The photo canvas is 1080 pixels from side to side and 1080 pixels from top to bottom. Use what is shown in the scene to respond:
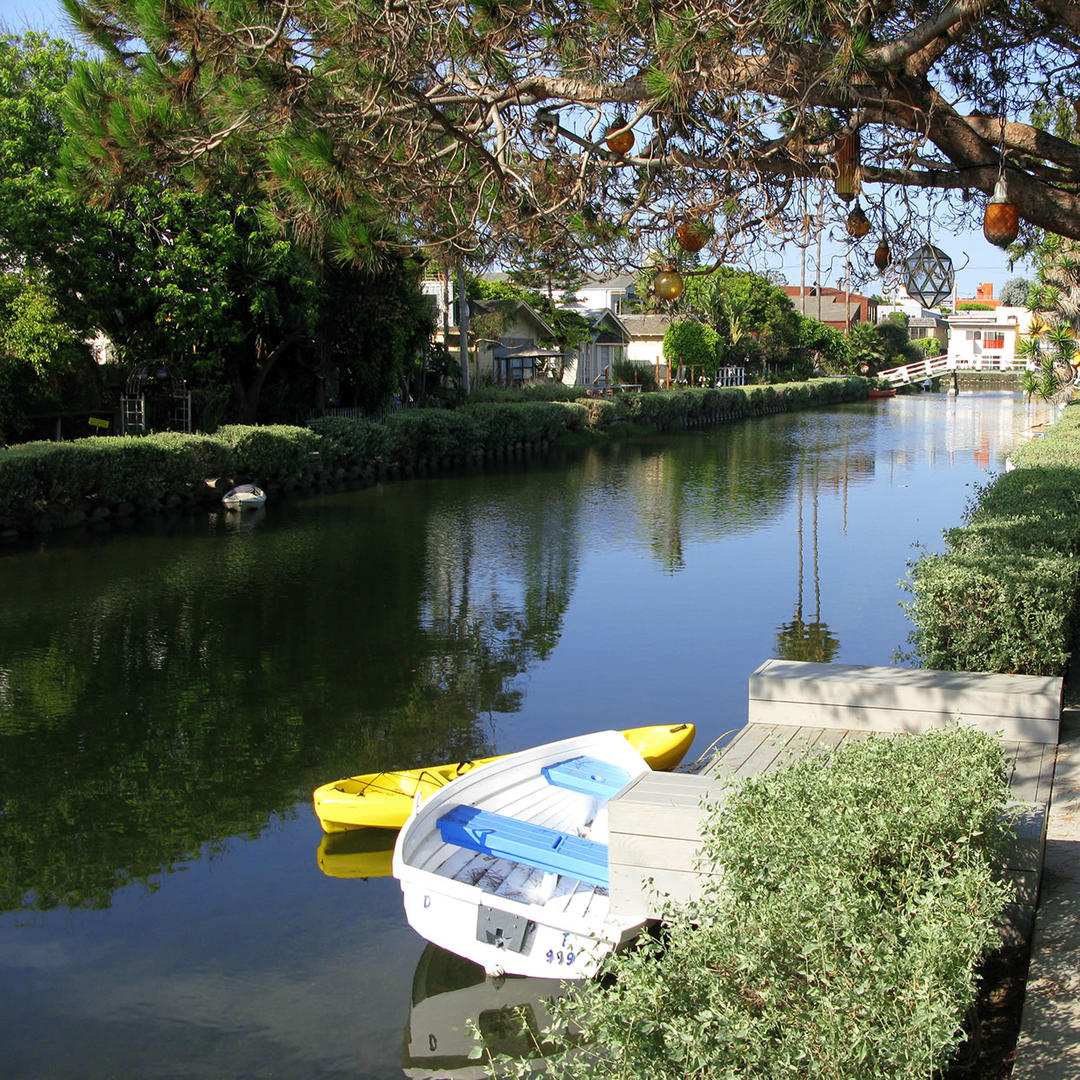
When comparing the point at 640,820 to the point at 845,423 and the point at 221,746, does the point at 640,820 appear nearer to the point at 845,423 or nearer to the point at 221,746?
the point at 221,746

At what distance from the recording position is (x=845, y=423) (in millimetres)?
51938

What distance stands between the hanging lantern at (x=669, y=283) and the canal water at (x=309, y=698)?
9.28 ft

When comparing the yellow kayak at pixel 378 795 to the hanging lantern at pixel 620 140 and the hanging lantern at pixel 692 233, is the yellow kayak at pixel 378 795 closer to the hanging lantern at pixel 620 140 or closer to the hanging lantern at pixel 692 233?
the hanging lantern at pixel 692 233

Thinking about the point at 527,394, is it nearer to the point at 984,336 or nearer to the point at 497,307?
the point at 497,307

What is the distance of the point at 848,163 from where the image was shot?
6.52 meters

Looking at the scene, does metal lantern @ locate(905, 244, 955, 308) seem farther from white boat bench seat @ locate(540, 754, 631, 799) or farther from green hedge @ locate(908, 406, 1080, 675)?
white boat bench seat @ locate(540, 754, 631, 799)

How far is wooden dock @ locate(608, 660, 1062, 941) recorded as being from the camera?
522 cm

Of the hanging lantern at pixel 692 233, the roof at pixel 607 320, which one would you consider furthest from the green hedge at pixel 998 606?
the roof at pixel 607 320

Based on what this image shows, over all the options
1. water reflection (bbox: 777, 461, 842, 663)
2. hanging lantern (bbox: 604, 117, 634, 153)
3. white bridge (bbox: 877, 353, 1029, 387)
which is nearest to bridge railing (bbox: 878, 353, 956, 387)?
white bridge (bbox: 877, 353, 1029, 387)

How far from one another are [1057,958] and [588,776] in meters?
3.74

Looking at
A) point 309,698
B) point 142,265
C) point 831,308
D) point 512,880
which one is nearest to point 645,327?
point 831,308

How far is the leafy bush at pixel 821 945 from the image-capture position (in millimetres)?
3146

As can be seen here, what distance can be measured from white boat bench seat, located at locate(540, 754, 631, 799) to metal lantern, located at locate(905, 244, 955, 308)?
3.77 m

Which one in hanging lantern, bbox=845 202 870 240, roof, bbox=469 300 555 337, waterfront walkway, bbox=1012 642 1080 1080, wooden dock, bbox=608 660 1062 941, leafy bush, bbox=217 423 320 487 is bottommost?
waterfront walkway, bbox=1012 642 1080 1080
